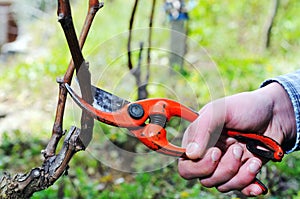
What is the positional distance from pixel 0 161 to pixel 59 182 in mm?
368

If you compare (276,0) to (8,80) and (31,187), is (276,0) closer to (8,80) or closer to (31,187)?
(8,80)

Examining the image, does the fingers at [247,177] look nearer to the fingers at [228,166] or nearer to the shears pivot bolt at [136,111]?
the fingers at [228,166]

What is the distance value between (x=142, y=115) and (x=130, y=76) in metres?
1.30

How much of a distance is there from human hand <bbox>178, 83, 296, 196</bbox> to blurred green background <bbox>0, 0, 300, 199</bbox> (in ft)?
0.58

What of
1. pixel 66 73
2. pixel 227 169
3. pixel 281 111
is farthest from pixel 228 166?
pixel 66 73

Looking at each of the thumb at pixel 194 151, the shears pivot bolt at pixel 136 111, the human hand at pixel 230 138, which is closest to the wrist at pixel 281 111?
the human hand at pixel 230 138

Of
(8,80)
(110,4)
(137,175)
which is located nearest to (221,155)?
(137,175)

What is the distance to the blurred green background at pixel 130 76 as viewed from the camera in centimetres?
223

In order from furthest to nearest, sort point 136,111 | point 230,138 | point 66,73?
point 230,138 → point 136,111 → point 66,73

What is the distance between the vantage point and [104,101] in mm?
1298

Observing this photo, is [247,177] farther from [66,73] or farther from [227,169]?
[66,73]

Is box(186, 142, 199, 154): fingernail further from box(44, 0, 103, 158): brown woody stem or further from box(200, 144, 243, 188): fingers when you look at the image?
box(44, 0, 103, 158): brown woody stem

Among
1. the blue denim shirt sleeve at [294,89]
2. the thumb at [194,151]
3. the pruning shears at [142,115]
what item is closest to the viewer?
the pruning shears at [142,115]

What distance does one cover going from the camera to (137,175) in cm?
241
